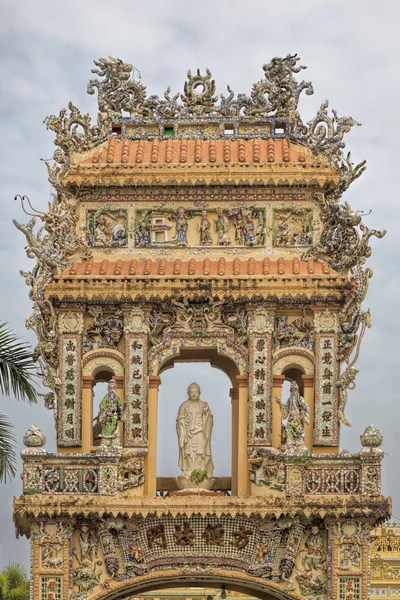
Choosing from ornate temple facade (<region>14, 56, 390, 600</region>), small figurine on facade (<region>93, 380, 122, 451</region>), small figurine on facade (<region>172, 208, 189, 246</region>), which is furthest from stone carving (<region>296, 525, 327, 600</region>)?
small figurine on facade (<region>172, 208, 189, 246</region>)

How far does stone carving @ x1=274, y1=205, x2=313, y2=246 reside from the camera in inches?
1438

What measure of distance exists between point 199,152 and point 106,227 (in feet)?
8.09

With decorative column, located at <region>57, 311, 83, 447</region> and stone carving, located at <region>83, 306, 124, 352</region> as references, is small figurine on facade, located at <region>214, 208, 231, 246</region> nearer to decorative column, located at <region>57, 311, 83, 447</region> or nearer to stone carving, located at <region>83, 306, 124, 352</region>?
stone carving, located at <region>83, 306, 124, 352</region>

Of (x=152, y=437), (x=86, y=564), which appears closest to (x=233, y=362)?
(x=152, y=437)

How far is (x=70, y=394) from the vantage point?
35625 millimetres

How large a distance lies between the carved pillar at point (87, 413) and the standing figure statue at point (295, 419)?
12.4 feet

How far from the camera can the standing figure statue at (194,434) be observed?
3606 cm

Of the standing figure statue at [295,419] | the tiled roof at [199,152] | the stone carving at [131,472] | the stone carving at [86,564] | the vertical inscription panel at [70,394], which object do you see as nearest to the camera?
the stone carving at [86,564]

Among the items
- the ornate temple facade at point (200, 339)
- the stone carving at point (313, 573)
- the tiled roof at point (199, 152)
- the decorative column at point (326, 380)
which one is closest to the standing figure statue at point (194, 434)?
the ornate temple facade at point (200, 339)

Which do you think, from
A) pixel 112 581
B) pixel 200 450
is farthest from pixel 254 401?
pixel 112 581

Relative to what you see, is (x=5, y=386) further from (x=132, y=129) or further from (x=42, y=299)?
(x=132, y=129)

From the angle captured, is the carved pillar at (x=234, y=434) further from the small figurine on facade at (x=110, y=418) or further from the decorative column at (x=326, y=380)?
the small figurine on facade at (x=110, y=418)

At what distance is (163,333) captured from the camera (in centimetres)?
3597

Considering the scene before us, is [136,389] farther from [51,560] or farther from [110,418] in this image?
[51,560]
